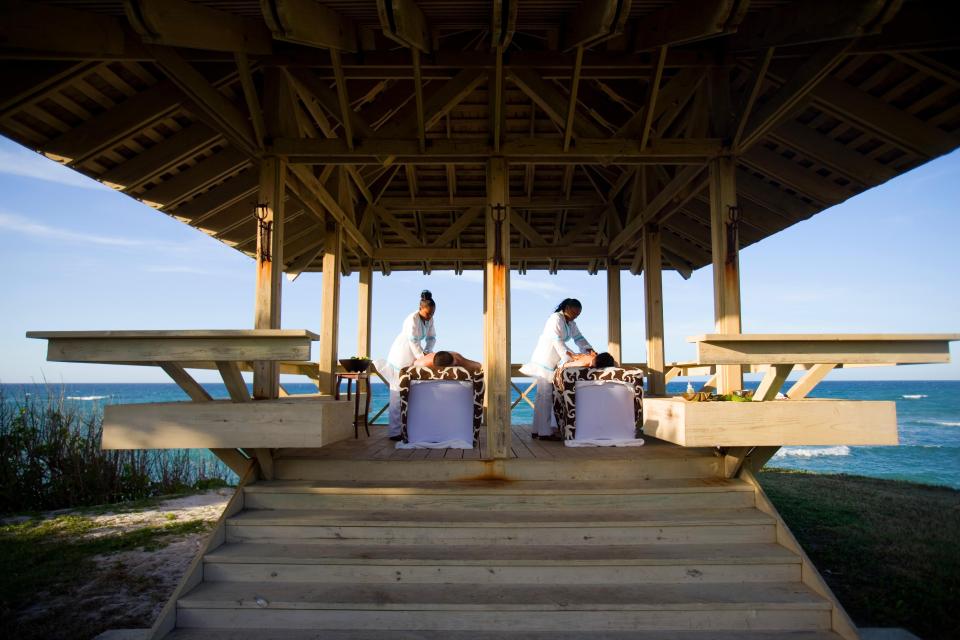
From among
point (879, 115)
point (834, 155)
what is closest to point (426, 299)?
point (834, 155)

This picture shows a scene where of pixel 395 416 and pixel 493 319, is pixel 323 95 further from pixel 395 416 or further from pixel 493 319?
pixel 395 416

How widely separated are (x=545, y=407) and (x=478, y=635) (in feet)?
10.4

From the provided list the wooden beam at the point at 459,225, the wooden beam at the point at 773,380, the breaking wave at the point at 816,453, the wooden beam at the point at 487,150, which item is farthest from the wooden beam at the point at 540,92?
the breaking wave at the point at 816,453

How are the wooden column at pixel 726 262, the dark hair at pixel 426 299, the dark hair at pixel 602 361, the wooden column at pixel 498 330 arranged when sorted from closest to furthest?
Result: the wooden column at pixel 498 330
the wooden column at pixel 726 262
the dark hair at pixel 602 361
the dark hair at pixel 426 299

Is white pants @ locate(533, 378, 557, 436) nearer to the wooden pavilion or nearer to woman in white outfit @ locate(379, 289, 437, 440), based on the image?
the wooden pavilion

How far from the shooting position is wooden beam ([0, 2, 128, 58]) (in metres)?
3.49

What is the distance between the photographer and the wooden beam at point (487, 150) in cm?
455

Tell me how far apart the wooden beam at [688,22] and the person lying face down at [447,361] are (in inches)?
108

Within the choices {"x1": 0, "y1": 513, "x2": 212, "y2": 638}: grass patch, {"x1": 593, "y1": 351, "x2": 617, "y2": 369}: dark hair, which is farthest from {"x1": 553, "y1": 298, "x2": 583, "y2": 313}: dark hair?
{"x1": 0, "y1": 513, "x2": 212, "y2": 638}: grass patch

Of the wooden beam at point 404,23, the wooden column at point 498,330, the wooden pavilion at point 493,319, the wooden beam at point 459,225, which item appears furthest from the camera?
the wooden beam at point 459,225

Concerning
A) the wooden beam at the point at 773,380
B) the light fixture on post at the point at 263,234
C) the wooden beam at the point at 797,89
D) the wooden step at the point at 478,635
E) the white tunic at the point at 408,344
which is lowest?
the wooden step at the point at 478,635

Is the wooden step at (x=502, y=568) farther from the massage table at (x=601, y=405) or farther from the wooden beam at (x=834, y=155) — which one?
the wooden beam at (x=834, y=155)

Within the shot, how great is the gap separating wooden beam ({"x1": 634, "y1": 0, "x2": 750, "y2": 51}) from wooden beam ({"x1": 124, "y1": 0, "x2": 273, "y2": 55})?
273 cm

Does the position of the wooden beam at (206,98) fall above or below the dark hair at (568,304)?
above
